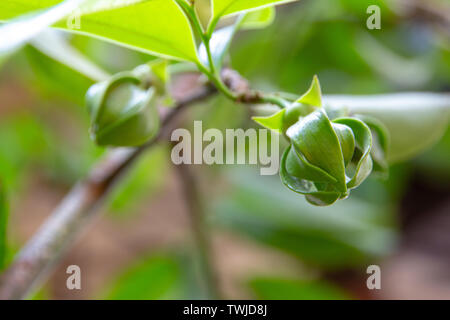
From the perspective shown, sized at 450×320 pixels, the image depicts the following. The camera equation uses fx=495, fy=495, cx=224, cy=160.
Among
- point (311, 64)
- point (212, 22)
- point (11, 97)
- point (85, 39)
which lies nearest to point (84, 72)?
point (212, 22)

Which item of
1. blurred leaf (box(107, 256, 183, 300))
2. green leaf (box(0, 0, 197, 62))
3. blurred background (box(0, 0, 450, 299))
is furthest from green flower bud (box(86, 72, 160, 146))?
blurred leaf (box(107, 256, 183, 300))

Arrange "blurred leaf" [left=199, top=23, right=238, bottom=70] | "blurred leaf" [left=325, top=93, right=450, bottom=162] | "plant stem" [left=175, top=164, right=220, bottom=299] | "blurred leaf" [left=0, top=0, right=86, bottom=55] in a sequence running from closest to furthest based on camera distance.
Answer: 1. "blurred leaf" [left=0, top=0, right=86, bottom=55]
2. "blurred leaf" [left=199, top=23, right=238, bottom=70]
3. "blurred leaf" [left=325, top=93, right=450, bottom=162]
4. "plant stem" [left=175, top=164, right=220, bottom=299]

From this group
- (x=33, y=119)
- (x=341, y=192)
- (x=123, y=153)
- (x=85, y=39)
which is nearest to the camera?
(x=341, y=192)

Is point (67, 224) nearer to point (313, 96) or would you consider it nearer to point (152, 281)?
point (313, 96)

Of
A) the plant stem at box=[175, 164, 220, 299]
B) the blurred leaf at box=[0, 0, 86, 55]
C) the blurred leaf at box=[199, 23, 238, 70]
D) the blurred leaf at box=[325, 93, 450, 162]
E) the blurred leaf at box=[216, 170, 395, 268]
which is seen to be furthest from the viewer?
the blurred leaf at box=[216, 170, 395, 268]

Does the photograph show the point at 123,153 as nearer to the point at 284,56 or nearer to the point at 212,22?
the point at 212,22

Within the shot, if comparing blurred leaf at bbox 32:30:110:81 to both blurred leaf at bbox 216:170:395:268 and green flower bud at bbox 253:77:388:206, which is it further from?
blurred leaf at bbox 216:170:395:268
